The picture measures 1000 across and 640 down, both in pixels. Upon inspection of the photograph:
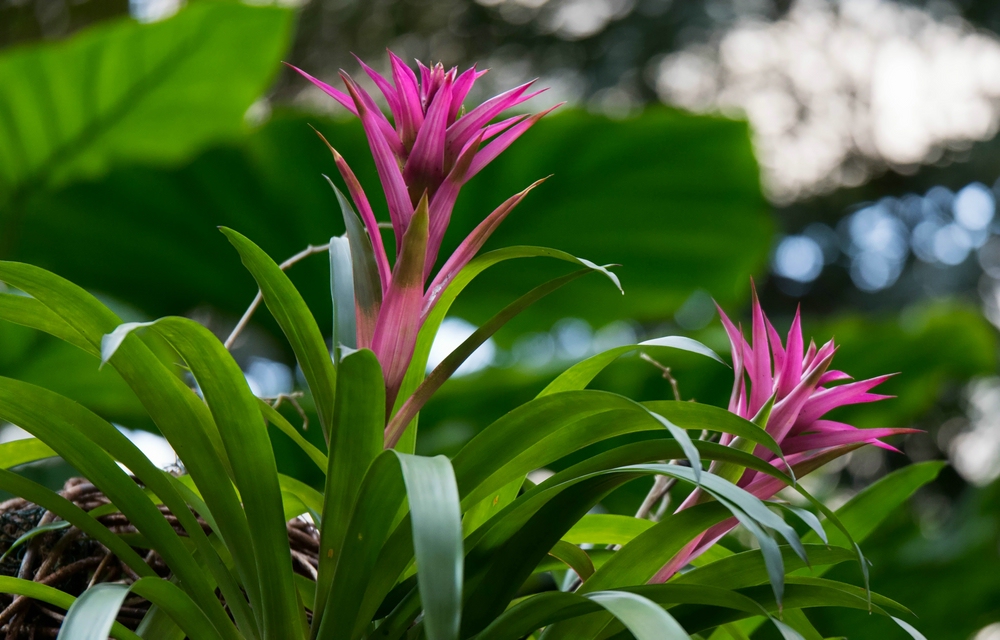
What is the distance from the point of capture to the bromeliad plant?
0.32 meters

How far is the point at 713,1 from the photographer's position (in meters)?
3.77

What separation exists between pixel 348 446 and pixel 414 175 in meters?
0.13

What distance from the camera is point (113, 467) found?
0.35 m

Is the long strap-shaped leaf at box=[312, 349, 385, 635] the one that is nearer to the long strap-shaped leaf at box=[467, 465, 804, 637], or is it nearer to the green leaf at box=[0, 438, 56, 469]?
the long strap-shaped leaf at box=[467, 465, 804, 637]

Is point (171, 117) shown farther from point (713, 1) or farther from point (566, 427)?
point (713, 1)

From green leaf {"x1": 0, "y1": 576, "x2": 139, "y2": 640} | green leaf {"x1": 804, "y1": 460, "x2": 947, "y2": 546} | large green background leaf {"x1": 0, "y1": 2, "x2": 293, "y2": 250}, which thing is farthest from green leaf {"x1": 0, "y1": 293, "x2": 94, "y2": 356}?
large green background leaf {"x1": 0, "y1": 2, "x2": 293, "y2": 250}

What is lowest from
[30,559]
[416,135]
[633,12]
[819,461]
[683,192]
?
[819,461]

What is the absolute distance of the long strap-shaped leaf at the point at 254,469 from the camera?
34 centimetres

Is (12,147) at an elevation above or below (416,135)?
above

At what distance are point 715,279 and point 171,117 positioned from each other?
1.41 meters

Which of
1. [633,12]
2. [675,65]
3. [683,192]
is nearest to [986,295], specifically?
[675,65]

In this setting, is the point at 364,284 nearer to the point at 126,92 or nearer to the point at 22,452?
the point at 22,452

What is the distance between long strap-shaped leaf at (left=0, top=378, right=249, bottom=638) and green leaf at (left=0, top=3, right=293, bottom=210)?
1386mm

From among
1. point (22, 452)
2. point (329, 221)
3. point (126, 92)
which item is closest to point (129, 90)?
point (126, 92)
